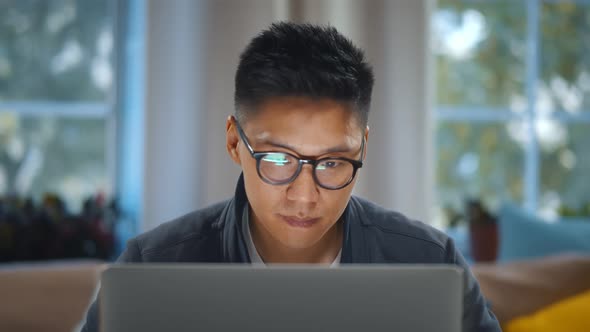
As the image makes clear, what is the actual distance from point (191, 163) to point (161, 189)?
131mm

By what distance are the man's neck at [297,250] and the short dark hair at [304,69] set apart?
0.23m

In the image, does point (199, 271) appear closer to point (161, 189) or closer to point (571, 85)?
point (161, 189)

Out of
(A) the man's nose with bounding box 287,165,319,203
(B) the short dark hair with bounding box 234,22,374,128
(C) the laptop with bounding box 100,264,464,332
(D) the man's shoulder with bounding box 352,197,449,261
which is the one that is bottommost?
(D) the man's shoulder with bounding box 352,197,449,261

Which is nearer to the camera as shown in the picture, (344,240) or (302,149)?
(302,149)

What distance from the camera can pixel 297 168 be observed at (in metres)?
0.90

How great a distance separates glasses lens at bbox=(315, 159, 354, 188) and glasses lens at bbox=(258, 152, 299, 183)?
0.04 metres

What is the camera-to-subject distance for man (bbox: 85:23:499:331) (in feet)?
2.99

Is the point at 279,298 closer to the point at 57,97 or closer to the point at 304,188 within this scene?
the point at 304,188

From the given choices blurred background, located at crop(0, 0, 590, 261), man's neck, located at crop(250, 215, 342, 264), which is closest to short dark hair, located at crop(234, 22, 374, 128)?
man's neck, located at crop(250, 215, 342, 264)

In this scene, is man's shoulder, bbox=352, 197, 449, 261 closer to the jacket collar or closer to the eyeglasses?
the jacket collar

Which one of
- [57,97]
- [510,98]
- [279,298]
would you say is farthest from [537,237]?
[57,97]

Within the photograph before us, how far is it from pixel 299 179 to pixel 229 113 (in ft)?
2.33

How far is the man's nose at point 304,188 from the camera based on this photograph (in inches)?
35.2

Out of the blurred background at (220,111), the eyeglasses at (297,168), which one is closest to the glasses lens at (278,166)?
the eyeglasses at (297,168)
